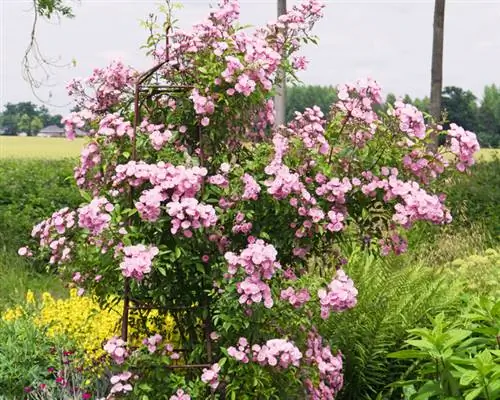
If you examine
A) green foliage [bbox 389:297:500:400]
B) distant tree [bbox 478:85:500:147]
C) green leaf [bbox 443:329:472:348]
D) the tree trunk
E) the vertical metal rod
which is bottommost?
distant tree [bbox 478:85:500:147]

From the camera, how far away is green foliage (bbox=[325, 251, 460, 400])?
16.8 feet

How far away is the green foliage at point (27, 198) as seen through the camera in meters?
10.2

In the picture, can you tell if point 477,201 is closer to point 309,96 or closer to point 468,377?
point 468,377

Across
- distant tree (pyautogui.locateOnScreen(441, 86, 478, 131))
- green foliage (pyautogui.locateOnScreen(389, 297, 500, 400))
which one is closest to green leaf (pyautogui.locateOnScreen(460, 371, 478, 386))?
green foliage (pyautogui.locateOnScreen(389, 297, 500, 400))

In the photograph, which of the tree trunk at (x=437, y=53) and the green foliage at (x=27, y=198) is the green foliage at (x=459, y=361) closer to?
the green foliage at (x=27, y=198)

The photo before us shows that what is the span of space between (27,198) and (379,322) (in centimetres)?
673

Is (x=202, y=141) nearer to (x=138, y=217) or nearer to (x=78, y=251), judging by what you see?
(x=138, y=217)

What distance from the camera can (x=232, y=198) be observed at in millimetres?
4016

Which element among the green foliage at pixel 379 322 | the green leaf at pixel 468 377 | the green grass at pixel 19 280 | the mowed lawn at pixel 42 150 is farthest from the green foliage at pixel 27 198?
the green leaf at pixel 468 377

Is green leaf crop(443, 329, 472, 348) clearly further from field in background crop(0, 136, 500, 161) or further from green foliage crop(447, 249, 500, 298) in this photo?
field in background crop(0, 136, 500, 161)

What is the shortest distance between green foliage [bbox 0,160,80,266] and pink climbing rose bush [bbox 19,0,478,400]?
584 cm

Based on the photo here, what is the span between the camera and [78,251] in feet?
14.3

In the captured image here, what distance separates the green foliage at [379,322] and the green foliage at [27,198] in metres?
5.46

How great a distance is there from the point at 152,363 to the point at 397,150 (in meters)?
1.67
